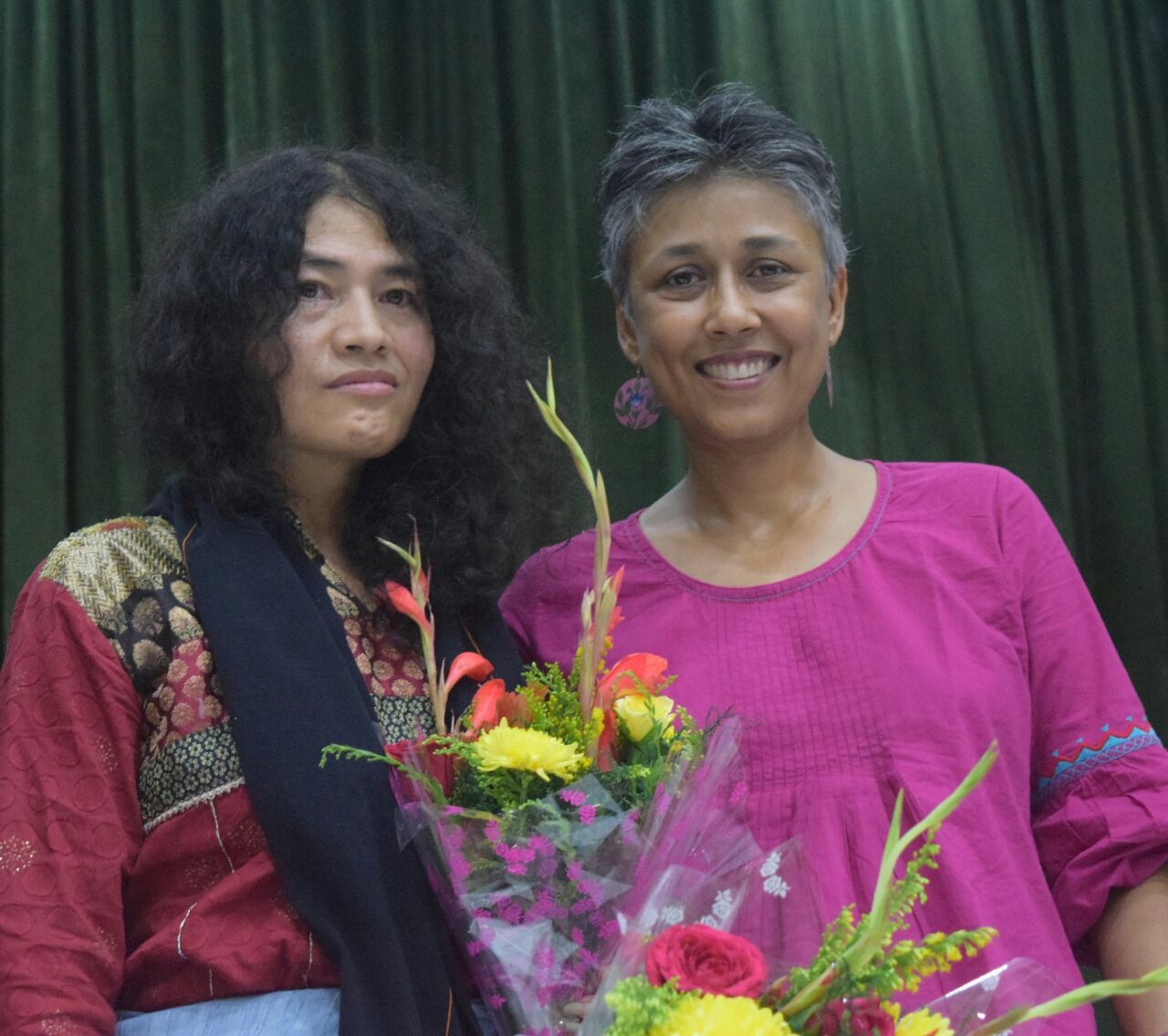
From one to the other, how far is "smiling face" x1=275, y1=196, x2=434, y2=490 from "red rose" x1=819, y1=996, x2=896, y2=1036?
2.91 ft

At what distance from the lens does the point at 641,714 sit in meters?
1.30

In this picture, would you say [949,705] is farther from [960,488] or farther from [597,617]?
[597,617]

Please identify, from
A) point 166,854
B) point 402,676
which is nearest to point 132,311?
point 402,676

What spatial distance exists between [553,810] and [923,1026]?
0.36 meters

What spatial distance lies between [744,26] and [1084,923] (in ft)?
5.98

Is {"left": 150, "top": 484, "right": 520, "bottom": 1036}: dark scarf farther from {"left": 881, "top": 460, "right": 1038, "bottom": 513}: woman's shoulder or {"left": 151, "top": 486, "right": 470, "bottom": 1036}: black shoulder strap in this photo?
{"left": 881, "top": 460, "right": 1038, "bottom": 513}: woman's shoulder

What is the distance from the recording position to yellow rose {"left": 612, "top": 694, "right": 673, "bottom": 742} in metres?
1.29

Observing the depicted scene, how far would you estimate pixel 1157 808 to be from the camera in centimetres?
155

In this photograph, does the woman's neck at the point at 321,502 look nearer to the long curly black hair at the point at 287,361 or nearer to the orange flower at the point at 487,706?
the long curly black hair at the point at 287,361

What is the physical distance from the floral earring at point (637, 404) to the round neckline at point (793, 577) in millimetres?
215

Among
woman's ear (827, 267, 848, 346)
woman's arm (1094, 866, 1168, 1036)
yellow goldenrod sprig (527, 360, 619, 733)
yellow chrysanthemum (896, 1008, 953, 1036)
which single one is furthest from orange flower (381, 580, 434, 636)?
woman's arm (1094, 866, 1168, 1036)

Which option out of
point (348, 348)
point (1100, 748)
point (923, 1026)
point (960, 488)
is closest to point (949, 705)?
point (1100, 748)

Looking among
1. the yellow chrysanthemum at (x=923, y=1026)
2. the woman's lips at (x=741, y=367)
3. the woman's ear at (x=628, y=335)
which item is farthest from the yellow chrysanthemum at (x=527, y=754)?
the woman's ear at (x=628, y=335)

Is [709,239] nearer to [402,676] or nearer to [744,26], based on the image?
[402,676]
